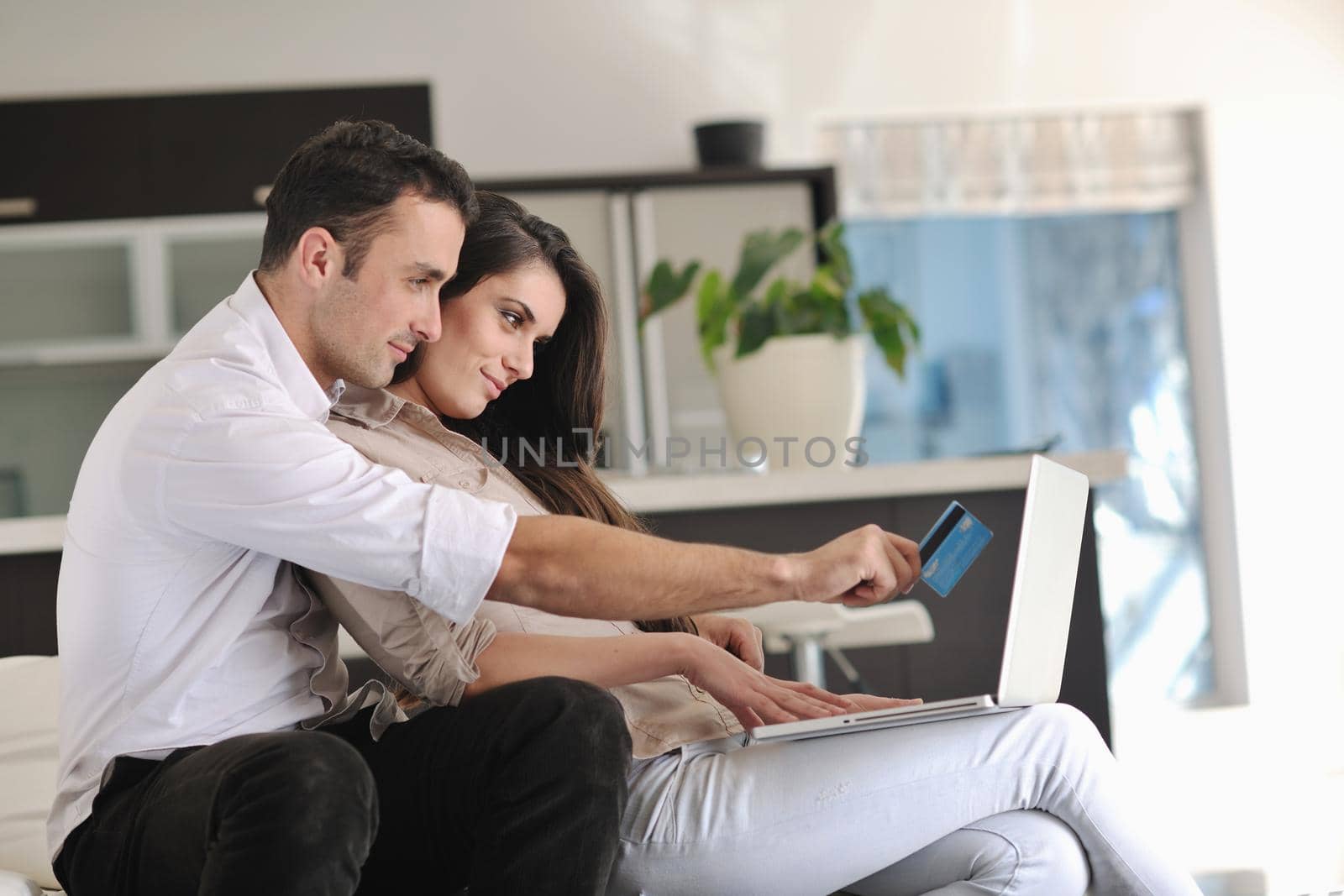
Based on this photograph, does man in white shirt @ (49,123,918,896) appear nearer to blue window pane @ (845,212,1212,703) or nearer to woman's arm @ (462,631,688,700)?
woman's arm @ (462,631,688,700)

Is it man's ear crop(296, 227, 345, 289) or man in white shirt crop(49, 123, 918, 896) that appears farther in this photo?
man's ear crop(296, 227, 345, 289)

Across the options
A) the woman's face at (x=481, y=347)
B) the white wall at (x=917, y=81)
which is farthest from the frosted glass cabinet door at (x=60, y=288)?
the woman's face at (x=481, y=347)

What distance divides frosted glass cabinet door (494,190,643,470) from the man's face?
3.17m

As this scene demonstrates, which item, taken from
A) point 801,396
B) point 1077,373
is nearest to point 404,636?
point 801,396

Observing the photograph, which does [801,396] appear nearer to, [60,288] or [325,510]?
[325,510]

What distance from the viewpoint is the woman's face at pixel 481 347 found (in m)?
1.69

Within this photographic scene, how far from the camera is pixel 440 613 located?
1.25 metres

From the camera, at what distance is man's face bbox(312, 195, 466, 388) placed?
1.41m

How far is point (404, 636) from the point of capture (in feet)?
4.43

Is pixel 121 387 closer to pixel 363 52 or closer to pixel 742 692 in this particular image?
pixel 363 52

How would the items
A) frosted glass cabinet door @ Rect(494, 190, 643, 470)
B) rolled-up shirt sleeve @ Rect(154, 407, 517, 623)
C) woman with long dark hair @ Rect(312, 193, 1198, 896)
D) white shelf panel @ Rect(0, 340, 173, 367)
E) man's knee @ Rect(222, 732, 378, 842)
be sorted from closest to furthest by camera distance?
man's knee @ Rect(222, 732, 378, 842) → rolled-up shirt sleeve @ Rect(154, 407, 517, 623) → woman with long dark hair @ Rect(312, 193, 1198, 896) → white shelf panel @ Rect(0, 340, 173, 367) → frosted glass cabinet door @ Rect(494, 190, 643, 470)

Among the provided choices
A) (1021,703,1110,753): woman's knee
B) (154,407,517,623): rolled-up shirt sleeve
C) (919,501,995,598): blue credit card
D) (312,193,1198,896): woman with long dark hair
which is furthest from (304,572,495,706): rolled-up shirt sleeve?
(1021,703,1110,753): woman's knee

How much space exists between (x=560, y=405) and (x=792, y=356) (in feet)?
2.37

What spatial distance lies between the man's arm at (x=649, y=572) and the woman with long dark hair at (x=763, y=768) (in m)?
0.07
